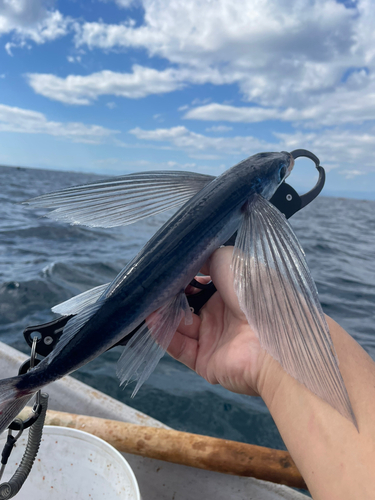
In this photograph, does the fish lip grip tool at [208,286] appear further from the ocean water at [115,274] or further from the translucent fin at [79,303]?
the ocean water at [115,274]

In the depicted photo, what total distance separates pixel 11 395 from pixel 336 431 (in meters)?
1.19

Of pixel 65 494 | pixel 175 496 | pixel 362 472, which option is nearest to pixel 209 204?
pixel 362 472

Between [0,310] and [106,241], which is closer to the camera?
[0,310]

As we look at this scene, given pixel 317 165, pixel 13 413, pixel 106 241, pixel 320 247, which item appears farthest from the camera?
pixel 320 247

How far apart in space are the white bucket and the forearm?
1119 millimetres

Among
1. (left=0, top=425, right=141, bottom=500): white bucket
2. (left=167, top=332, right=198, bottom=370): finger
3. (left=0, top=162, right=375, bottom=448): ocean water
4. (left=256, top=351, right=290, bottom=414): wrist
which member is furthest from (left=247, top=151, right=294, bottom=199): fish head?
(left=0, top=425, right=141, bottom=500): white bucket

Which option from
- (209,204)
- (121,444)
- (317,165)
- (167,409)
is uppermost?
(317,165)

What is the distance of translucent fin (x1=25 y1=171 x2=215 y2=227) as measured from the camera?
4.66 feet

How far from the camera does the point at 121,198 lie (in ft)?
→ 5.08

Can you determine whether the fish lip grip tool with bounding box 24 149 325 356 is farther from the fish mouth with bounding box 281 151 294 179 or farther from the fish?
the fish

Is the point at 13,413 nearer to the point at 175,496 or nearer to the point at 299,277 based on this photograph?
the point at 299,277

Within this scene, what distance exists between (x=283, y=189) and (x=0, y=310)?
547cm

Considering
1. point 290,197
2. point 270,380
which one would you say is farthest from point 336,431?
point 290,197

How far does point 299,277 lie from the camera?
44.3 inches
